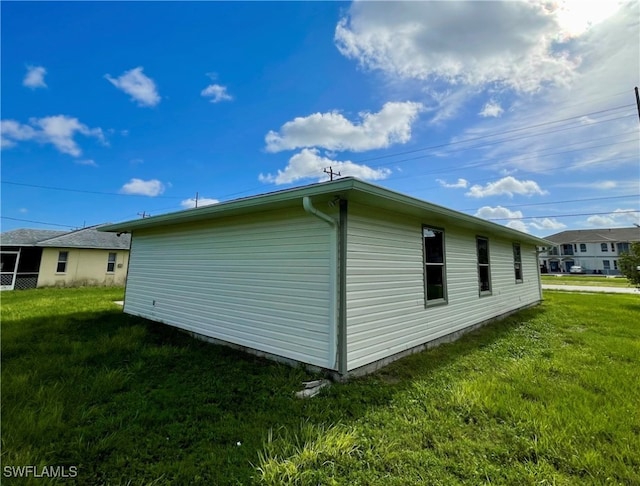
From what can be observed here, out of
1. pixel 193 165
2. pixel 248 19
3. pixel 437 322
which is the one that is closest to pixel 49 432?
pixel 437 322

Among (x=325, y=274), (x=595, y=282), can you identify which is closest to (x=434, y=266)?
(x=325, y=274)

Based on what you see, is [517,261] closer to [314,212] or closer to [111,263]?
[314,212]

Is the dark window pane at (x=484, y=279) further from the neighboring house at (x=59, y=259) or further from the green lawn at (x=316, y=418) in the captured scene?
the neighboring house at (x=59, y=259)

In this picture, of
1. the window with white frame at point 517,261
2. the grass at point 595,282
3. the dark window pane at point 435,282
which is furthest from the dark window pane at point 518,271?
the grass at point 595,282

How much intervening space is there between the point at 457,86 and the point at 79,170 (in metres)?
23.9

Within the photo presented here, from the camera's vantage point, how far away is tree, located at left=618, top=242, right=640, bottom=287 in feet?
38.7

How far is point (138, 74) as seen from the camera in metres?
8.78

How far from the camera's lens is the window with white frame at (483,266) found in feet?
24.2

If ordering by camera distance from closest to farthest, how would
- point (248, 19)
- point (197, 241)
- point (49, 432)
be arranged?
point (49, 432), point (197, 241), point (248, 19)

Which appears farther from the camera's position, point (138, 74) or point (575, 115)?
point (575, 115)

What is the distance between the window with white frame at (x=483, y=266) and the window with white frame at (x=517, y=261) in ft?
9.16

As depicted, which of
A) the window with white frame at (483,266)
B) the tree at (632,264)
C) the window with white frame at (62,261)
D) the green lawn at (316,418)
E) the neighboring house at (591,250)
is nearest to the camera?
the green lawn at (316,418)

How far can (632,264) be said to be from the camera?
39.3 ft

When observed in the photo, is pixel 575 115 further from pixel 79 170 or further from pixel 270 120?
pixel 79 170
